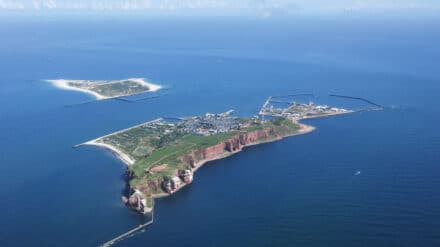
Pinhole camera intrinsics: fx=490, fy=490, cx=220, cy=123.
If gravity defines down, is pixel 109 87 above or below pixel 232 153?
above

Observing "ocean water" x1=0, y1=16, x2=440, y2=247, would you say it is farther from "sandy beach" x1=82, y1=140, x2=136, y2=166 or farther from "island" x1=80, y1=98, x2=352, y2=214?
"island" x1=80, y1=98, x2=352, y2=214

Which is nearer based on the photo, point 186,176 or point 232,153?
point 186,176

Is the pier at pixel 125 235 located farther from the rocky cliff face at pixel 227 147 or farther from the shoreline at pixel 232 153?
the rocky cliff face at pixel 227 147

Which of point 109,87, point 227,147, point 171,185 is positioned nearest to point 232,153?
point 227,147

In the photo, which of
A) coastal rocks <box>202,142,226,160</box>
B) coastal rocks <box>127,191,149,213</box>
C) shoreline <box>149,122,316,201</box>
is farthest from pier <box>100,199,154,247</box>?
coastal rocks <box>202,142,226,160</box>

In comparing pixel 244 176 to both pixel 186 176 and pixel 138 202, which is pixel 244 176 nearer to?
pixel 186 176
